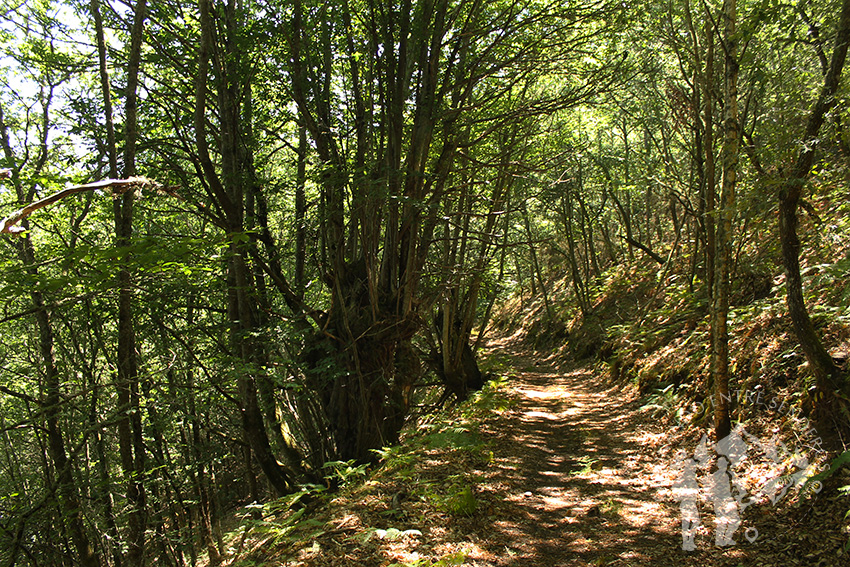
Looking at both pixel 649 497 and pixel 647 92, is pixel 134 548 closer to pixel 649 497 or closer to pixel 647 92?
pixel 649 497

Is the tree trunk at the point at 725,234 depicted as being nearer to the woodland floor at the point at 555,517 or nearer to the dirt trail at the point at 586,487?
the woodland floor at the point at 555,517

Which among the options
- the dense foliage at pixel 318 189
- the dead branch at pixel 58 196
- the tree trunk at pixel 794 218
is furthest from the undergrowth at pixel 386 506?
the tree trunk at pixel 794 218

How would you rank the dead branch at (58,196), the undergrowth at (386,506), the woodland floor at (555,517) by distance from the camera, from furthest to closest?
the undergrowth at (386,506), the woodland floor at (555,517), the dead branch at (58,196)

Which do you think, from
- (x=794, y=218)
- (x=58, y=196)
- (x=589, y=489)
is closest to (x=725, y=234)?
(x=794, y=218)

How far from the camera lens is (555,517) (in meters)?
4.94

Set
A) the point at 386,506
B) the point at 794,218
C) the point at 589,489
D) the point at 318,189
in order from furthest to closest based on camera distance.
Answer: the point at 318,189 → the point at 589,489 → the point at 386,506 → the point at 794,218

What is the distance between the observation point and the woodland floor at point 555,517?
3740 millimetres

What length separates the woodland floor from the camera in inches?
147

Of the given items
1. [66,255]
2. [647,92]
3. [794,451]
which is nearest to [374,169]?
[66,255]

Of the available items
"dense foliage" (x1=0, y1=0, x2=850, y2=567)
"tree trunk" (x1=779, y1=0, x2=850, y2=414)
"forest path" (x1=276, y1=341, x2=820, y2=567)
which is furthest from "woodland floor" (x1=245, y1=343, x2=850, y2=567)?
"dense foliage" (x1=0, y1=0, x2=850, y2=567)

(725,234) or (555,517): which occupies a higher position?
(725,234)

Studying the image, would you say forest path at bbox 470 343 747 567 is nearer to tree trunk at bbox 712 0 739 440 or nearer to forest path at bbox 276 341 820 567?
forest path at bbox 276 341 820 567

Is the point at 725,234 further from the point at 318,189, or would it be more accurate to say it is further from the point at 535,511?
the point at 318,189

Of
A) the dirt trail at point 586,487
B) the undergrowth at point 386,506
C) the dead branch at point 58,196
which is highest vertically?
the dead branch at point 58,196
